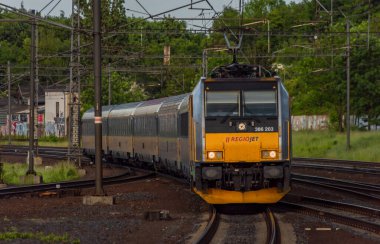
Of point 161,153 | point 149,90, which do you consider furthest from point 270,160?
point 149,90

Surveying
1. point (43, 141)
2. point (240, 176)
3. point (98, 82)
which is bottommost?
point (240, 176)

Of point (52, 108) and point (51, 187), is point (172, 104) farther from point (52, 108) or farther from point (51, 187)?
point (52, 108)

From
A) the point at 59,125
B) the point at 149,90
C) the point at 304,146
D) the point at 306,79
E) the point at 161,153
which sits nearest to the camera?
the point at 161,153

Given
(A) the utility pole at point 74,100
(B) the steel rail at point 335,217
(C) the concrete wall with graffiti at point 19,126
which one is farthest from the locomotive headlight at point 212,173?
(C) the concrete wall with graffiti at point 19,126

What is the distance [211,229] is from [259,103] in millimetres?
4243

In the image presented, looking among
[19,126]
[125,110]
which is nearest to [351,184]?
[125,110]

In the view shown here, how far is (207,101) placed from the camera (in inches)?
744

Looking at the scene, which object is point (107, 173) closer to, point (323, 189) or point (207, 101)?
point (323, 189)

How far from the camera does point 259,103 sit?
1891 cm

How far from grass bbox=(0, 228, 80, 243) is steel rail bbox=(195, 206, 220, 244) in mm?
2108

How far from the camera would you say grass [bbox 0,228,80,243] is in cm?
1432

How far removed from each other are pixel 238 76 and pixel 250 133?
171cm

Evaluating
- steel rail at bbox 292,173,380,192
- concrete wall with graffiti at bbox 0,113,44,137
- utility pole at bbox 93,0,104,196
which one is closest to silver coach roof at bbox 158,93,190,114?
utility pole at bbox 93,0,104,196

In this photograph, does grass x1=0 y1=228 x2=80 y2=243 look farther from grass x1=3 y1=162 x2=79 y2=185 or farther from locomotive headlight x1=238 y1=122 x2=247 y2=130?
grass x1=3 y1=162 x2=79 y2=185
